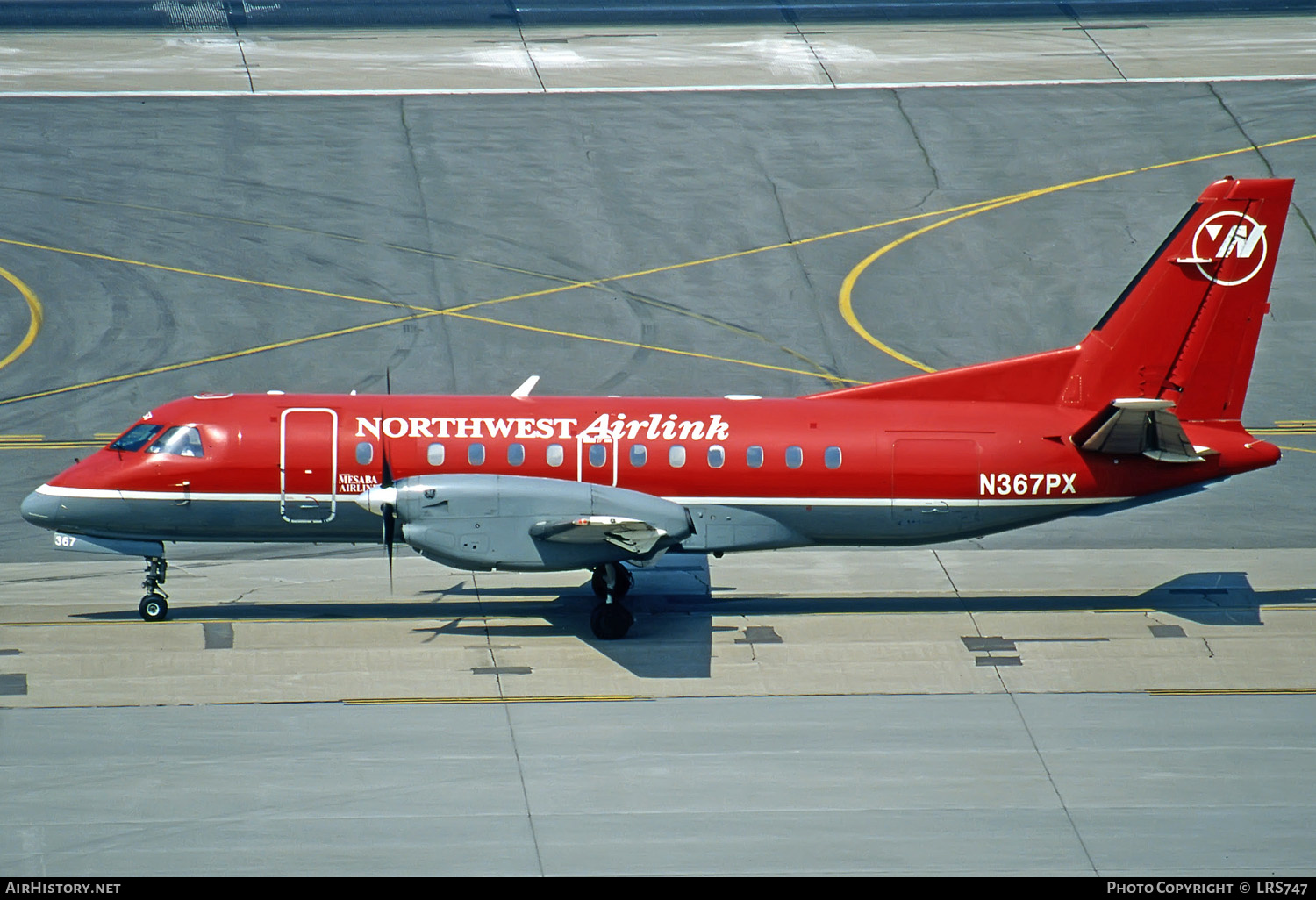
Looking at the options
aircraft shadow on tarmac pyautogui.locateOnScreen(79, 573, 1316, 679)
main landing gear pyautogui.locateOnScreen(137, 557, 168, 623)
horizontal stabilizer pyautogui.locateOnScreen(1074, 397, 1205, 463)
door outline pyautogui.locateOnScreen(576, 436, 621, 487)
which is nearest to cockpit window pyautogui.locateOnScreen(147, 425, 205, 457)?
main landing gear pyautogui.locateOnScreen(137, 557, 168, 623)

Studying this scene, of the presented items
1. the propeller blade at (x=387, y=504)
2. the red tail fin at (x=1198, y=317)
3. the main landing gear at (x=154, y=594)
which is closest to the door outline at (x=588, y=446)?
the propeller blade at (x=387, y=504)

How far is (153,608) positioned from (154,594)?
26 cm

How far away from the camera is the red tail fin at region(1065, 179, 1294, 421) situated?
26.1 m

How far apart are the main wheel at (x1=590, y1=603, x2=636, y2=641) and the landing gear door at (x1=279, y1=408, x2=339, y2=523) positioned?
15.5ft

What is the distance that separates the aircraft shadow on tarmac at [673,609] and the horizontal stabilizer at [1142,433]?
302 centimetres

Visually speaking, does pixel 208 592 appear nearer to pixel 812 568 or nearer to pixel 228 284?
pixel 812 568

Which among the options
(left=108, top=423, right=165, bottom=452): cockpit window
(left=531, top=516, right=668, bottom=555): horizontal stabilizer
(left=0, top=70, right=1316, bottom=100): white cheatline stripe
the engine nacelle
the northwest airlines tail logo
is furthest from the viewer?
(left=0, top=70, right=1316, bottom=100): white cheatline stripe

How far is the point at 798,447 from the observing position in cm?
2591

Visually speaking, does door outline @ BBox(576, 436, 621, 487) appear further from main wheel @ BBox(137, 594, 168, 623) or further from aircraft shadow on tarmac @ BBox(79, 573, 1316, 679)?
main wheel @ BBox(137, 594, 168, 623)

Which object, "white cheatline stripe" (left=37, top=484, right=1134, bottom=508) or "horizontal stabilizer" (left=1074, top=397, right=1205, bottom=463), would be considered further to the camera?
"white cheatline stripe" (left=37, top=484, right=1134, bottom=508)

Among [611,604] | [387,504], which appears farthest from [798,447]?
[387,504]

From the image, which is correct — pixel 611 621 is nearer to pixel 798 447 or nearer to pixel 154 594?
pixel 798 447

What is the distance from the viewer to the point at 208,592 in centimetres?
2758

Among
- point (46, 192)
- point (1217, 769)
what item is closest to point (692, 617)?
point (1217, 769)
